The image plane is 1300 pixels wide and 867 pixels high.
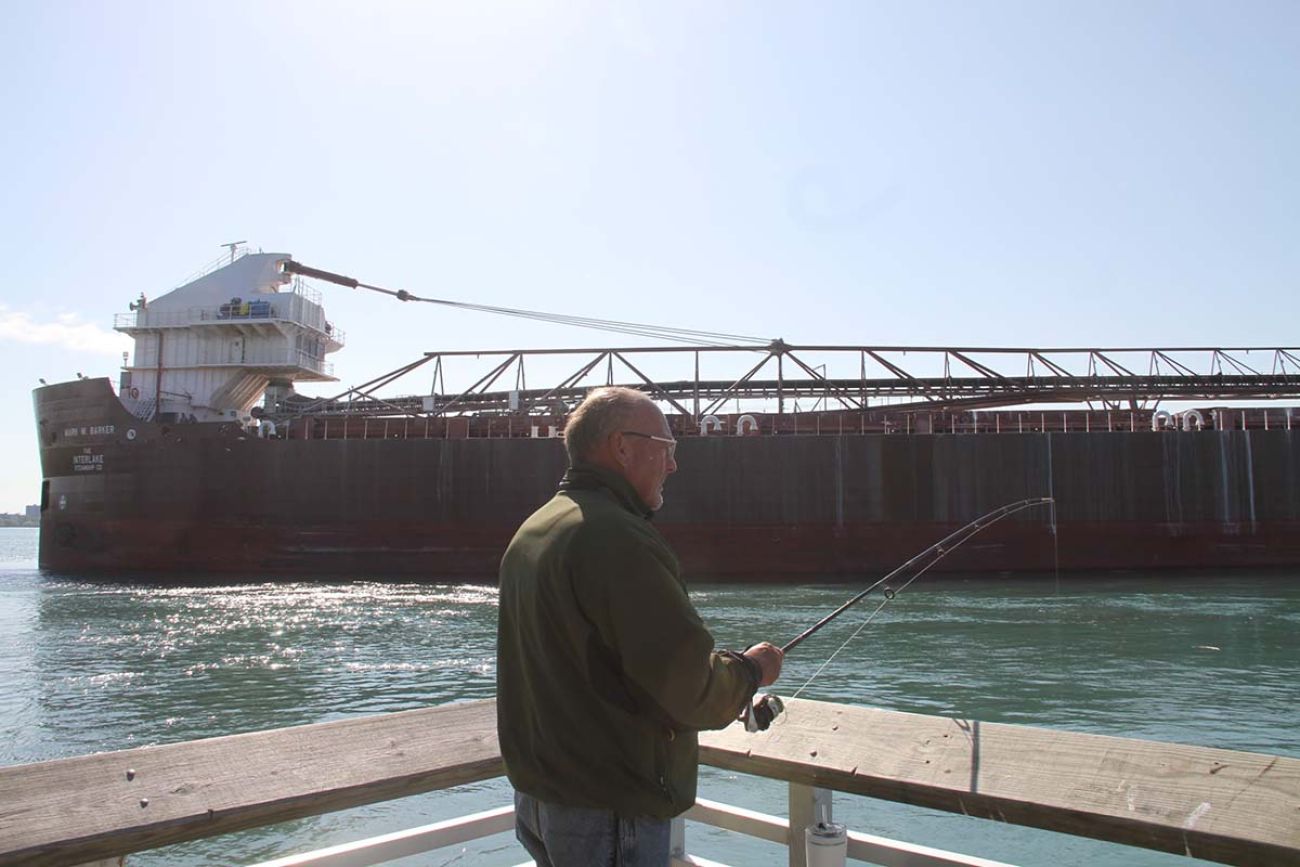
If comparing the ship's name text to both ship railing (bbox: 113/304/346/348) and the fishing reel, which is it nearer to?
ship railing (bbox: 113/304/346/348)

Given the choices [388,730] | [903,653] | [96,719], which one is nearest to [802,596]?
[903,653]

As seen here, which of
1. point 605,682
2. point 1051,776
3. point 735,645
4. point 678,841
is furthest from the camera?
point 735,645

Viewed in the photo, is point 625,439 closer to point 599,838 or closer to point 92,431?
point 599,838

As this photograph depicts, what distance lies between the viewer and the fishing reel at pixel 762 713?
1.88 meters

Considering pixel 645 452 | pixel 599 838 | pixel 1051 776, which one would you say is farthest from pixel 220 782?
pixel 1051 776

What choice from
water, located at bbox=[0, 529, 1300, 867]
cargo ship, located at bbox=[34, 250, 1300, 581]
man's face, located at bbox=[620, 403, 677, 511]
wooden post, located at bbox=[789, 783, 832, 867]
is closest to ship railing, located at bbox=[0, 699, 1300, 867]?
wooden post, located at bbox=[789, 783, 832, 867]

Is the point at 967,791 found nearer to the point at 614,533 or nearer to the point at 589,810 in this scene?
the point at 589,810

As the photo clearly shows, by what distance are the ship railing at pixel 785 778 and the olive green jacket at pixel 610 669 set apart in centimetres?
31

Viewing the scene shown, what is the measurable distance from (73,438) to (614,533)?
1137 inches

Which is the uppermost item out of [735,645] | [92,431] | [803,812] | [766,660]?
[92,431]

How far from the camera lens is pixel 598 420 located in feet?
5.74

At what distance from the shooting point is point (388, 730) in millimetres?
1946

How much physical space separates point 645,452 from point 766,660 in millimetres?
454

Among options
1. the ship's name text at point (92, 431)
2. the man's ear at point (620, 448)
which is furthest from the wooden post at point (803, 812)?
the ship's name text at point (92, 431)
